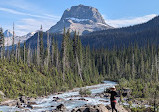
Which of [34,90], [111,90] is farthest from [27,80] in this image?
[111,90]

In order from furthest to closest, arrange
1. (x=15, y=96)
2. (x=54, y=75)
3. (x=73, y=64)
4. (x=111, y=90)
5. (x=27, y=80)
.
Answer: (x=73, y=64) → (x=54, y=75) → (x=27, y=80) → (x=15, y=96) → (x=111, y=90)

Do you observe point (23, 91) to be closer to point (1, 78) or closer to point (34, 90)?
point (34, 90)

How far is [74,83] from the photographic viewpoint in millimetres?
59250

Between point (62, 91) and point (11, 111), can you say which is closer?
point (11, 111)

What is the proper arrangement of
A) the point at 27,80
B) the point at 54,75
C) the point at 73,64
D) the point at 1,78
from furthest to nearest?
the point at 73,64
the point at 54,75
the point at 27,80
the point at 1,78

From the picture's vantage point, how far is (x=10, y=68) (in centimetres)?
5116

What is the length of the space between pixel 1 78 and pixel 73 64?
3223cm

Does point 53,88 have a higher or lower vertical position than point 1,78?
lower

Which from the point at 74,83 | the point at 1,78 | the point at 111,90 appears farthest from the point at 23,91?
the point at 111,90

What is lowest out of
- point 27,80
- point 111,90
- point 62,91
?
point 62,91

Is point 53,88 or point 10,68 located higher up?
point 10,68

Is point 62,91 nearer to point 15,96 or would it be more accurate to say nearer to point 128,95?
point 15,96

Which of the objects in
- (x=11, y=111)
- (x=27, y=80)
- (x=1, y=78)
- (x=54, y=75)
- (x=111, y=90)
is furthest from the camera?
(x=54, y=75)

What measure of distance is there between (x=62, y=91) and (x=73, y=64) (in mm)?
20975
